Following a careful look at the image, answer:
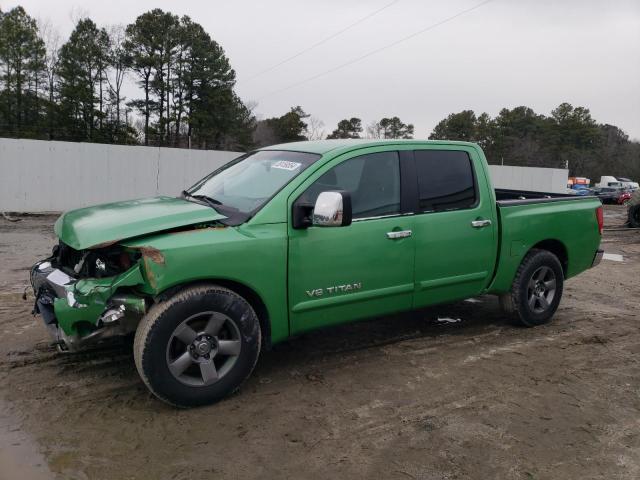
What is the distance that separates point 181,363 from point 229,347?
1.06ft

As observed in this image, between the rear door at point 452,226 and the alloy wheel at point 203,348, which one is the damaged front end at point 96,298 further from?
the rear door at point 452,226

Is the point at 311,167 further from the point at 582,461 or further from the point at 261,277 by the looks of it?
the point at 582,461

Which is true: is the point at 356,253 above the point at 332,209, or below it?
below

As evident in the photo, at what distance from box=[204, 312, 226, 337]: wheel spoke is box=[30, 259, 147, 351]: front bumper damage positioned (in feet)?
1.33

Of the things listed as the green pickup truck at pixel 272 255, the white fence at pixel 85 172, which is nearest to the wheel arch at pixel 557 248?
the green pickup truck at pixel 272 255

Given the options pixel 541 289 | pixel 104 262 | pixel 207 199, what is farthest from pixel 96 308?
pixel 541 289

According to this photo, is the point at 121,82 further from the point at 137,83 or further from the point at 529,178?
the point at 529,178

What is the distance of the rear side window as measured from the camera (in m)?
4.60

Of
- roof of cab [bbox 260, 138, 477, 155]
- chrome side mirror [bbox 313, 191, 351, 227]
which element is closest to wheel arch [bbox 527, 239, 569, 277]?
roof of cab [bbox 260, 138, 477, 155]

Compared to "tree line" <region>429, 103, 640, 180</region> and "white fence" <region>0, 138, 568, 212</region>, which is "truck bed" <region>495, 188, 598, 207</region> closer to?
"white fence" <region>0, 138, 568, 212</region>

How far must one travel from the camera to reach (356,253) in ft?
13.2

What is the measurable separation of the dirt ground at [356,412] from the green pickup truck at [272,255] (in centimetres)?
39

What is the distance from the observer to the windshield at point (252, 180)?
3.99 meters

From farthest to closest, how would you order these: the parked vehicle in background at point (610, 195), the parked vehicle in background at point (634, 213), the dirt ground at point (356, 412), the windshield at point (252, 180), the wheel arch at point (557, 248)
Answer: the parked vehicle in background at point (610, 195), the parked vehicle in background at point (634, 213), the wheel arch at point (557, 248), the windshield at point (252, 180), the dirt ground at point (356, 412)
